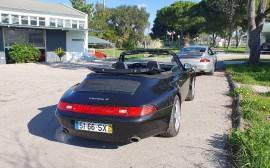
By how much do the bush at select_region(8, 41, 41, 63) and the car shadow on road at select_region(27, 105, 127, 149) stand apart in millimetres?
17687

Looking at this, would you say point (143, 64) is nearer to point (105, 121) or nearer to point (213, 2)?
point (105, 121)

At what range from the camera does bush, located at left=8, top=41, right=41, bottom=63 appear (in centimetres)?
2203

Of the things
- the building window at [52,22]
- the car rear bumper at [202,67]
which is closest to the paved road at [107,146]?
the car rear bumper at [202,67]

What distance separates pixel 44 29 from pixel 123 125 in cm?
2358

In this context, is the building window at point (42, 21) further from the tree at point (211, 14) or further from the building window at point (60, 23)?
the tree at point (211, 14)

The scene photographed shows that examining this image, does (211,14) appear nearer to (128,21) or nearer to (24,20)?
(128,21)

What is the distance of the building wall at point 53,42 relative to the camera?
25828 millimetres

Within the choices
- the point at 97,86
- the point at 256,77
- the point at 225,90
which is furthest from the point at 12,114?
the point at 256,77

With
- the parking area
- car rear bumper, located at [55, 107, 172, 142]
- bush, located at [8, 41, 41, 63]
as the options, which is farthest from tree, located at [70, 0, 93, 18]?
car rear bumper, located at [55, 107, 172, 142]

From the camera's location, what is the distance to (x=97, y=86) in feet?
14.0

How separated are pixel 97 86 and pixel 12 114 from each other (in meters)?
2.86

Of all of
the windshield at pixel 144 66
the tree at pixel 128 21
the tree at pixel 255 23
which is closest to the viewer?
the windshield at pixel 144 66

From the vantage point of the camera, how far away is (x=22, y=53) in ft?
72.7

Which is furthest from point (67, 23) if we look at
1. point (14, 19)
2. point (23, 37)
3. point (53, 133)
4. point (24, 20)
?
point (53, 133)
